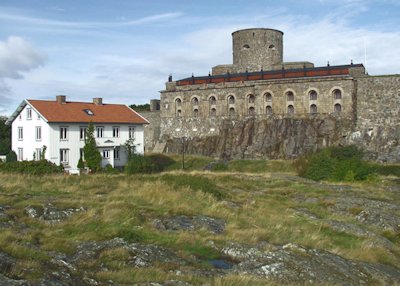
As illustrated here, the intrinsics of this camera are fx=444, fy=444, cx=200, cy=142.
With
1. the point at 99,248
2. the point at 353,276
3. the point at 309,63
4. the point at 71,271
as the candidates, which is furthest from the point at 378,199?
the point at 309,63

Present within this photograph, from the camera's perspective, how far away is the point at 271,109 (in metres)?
55.7

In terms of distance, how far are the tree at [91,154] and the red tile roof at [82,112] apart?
2.12 metres

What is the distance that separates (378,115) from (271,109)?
12.5m

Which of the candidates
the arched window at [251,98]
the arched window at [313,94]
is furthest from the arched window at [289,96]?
the arched window at [251,98]

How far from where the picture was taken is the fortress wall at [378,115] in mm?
49062

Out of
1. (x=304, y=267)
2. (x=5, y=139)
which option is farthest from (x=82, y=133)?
(x=304, y=267)

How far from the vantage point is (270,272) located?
11.0 metres

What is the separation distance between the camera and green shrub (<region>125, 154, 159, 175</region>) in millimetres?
41094

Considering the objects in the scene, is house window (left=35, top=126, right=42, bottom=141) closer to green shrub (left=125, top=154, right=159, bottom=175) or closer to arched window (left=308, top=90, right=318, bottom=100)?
green shrub (left=125, top=154, right=159, bottom=175)

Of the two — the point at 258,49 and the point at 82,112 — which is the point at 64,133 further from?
the point at 258,49

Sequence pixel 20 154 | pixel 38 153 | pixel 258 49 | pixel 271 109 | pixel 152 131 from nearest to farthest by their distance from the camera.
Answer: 1. pixel 38 153
2. pixel 20 154
3. pixel 271 109
4. pixel 258 49
5. pixel 152 131

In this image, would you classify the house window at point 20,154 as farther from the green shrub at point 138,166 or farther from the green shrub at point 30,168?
the green shrub at point 138,166

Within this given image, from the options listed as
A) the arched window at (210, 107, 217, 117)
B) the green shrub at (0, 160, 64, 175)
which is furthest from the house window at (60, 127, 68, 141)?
the arched window at (210, 107, 217, 117)

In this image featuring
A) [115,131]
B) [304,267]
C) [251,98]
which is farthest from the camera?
[251,98]
